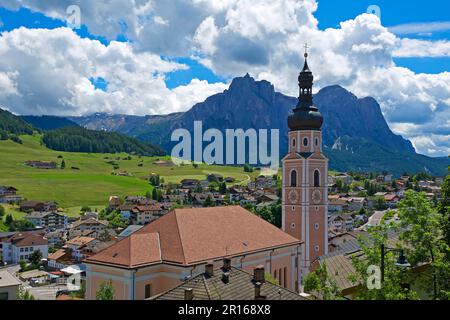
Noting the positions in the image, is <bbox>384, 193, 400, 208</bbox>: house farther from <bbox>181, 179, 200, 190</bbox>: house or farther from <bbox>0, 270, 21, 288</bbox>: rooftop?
<bbox>0, 270, 21, 288</bbox>: rooftop

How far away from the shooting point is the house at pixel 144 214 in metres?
128

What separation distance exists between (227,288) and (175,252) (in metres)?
10.7

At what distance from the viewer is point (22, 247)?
96.1 metres

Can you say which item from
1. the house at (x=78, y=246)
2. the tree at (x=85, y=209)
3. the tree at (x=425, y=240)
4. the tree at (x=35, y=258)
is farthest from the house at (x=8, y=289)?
the tree at (x=85, y=209)

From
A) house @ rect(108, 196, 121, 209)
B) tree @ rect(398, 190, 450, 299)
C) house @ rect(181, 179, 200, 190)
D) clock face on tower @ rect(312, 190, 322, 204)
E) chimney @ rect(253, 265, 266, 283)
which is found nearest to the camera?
tree @ rect(398, 190, 450, 299)

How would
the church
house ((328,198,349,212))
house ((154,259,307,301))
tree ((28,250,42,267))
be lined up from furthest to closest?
house ((328,198,349,212))
tree ((28,250,42,267))
the church
house ((154,259,307,301))

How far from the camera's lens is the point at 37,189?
162m

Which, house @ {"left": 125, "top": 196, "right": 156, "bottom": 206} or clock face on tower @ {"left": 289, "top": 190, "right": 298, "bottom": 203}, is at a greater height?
clock face on tower @ {"left": 289, "top": 190, "right": 298, "bottom": 203}

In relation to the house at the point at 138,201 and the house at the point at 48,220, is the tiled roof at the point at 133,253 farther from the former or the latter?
the house at the point at 138,201

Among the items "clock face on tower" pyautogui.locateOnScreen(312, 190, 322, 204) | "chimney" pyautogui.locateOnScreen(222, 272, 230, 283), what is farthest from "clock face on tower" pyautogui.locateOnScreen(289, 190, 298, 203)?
"chimney" pyautogui.locateOnScreen(222, 272, 230, 283)

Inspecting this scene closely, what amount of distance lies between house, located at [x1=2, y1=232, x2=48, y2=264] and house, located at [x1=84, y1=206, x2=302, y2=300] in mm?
72195

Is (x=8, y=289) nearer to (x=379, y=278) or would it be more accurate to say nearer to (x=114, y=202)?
(x=379, y=278)

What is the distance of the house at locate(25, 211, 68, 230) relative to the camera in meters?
130
